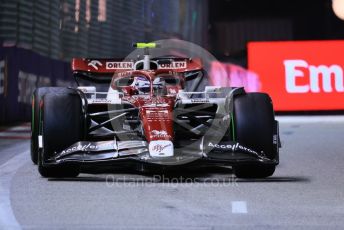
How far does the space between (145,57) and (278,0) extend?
20621 millimetres

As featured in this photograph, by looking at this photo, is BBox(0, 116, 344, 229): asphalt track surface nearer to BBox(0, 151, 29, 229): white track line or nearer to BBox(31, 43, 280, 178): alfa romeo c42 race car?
BBox(0, 151, 29, 229): white track line

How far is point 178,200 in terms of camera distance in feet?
20.3

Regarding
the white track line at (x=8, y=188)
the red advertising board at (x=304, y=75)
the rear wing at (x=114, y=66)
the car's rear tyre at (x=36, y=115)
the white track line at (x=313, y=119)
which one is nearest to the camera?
the white track line at (x=8, y=188)

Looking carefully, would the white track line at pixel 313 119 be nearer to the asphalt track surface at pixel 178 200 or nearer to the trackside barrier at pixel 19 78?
the trackside barrier at pixel 19 78

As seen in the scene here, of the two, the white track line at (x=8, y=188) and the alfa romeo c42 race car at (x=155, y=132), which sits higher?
the alfa romeo c42 race car at (x=155, y=132)

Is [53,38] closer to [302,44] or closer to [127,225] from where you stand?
[302,44]

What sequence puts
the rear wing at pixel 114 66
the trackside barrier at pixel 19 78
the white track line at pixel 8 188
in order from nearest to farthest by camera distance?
the white track line at pixel 8 188 < the rear wing at pixel 114 66 < the trackside barrier at pixel 19 78

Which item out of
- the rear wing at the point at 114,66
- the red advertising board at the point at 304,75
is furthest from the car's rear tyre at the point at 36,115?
the red advertising board at the point at 304,75

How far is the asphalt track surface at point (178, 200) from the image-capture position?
5.20 meters

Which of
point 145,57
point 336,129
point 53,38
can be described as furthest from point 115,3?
point 145,57

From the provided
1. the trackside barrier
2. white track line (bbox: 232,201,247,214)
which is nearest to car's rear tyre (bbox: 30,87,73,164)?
white track line (bbox: 232,201,247,214)

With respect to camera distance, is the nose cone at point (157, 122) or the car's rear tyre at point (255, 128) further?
the car's rear tyre at point (255, 128)

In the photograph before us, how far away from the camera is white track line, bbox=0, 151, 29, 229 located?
516 centimetres

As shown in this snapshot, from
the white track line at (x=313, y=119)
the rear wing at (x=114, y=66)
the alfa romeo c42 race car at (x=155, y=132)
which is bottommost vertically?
the alfa romeo c42 race car at (x=155, y=132)
